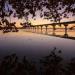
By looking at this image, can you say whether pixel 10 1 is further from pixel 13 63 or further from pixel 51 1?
pixel 13 63

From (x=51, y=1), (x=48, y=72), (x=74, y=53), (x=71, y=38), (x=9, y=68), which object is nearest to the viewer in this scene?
(x=48, y=72)

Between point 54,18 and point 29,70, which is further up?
point 54,18

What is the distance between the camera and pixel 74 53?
11867mm

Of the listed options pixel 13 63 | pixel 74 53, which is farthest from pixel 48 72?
pixel 74 53

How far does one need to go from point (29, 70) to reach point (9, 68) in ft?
2.44

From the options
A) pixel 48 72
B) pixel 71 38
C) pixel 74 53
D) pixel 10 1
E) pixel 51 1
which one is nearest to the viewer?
pixel 48 72

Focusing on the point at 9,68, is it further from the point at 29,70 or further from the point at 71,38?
the point at 71,38

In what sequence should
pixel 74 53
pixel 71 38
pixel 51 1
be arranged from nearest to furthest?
pixel 51 1
pixel 74 53
pixel 71 38

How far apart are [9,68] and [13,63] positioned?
63 centimetres

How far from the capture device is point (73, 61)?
31.3 ft

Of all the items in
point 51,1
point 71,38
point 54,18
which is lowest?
point 71,38

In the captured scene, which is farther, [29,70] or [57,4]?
[57,4]

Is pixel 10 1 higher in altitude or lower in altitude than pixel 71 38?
higher

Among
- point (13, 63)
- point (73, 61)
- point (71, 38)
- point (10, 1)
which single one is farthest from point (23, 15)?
point (71, 38)
